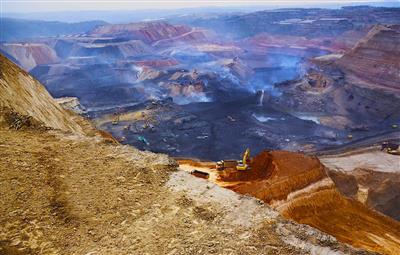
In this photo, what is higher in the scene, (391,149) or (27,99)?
(27,99)

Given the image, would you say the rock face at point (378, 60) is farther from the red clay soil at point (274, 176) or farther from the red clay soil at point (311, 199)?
the red clay soil at point (311, 199)

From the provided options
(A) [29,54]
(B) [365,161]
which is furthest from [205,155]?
(A) [29,54]

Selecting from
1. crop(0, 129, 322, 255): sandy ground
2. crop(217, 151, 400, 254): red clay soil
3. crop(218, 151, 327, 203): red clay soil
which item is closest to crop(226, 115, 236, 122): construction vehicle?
crop(218, 151, 327, 203): red clay soil

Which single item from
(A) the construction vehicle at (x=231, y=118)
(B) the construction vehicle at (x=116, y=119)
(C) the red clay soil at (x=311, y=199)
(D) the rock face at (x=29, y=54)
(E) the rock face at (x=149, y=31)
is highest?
(C) the red clay soil at (x=311, y=199)

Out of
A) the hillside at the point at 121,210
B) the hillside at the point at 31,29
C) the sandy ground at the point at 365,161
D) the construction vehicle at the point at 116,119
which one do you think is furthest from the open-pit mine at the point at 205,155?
the hillside at the point at 31,29

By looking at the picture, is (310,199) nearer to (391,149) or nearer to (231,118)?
(391,149)

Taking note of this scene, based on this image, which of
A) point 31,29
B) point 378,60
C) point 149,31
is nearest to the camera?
point 378,60

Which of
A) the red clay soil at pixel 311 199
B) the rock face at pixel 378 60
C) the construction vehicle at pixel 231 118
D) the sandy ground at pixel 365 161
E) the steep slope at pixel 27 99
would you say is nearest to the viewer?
the red clay soil at pixel 311 199
